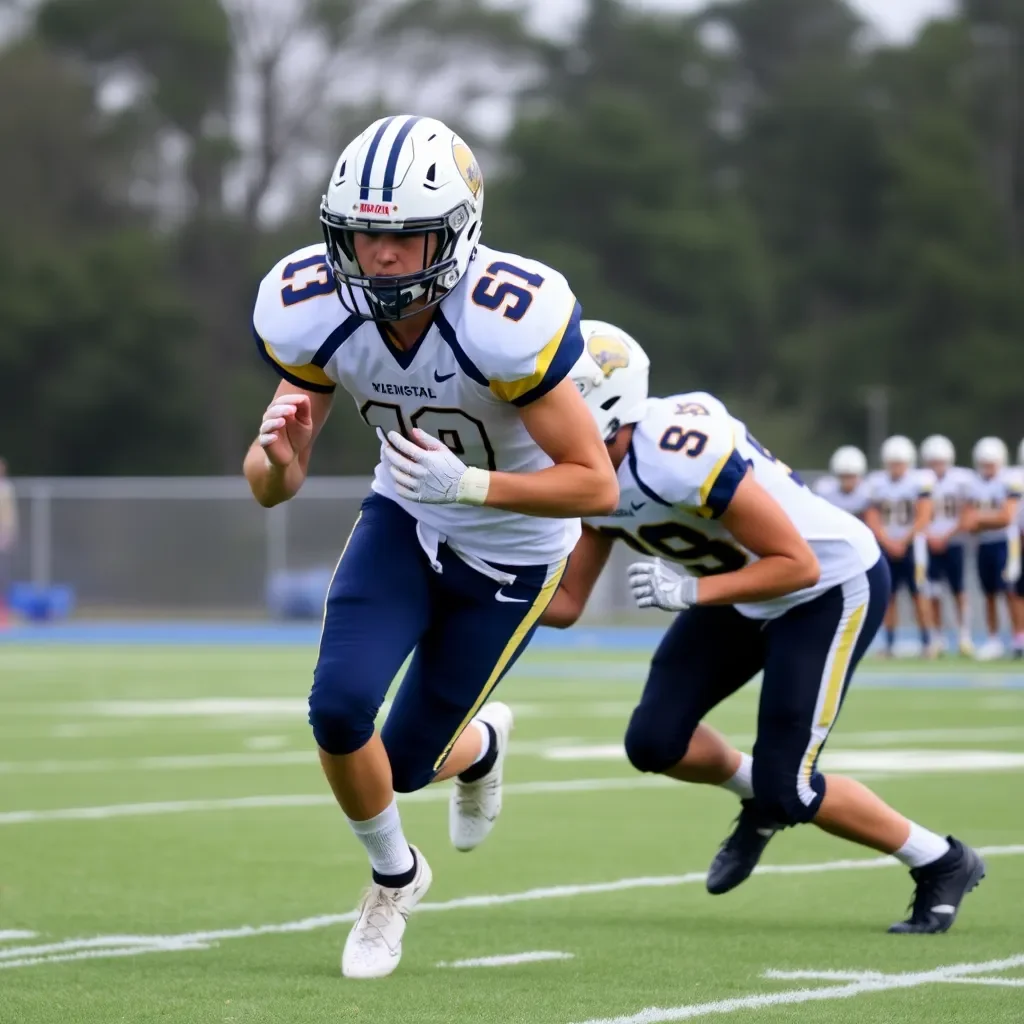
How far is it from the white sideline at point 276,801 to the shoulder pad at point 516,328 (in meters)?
3.10

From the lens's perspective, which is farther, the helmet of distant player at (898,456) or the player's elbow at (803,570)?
the helmet of distant player at (898,456)

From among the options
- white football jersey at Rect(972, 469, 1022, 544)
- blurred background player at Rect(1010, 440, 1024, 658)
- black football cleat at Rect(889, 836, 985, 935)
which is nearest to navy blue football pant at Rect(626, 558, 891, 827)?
black football cleat at Rect(889, 836, 985, 935)

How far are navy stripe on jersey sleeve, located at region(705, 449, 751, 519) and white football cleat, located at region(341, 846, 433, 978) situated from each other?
1.13 metres

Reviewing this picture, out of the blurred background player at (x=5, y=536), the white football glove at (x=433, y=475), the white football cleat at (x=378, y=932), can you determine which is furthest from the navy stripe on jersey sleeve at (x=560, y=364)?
the blurred background player at (x=5, y=536)

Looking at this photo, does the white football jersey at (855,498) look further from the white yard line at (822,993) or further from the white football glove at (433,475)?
the white football glove at (433,475)

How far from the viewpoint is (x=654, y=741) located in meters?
5.33

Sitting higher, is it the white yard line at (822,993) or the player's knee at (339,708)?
the player's knee at (339,708)

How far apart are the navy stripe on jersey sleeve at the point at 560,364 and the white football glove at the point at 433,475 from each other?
0.20 metres

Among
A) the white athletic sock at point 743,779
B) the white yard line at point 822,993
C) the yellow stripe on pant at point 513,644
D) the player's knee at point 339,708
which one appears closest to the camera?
the white yard line at point 822,993

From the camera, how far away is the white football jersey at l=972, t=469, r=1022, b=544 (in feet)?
53.7

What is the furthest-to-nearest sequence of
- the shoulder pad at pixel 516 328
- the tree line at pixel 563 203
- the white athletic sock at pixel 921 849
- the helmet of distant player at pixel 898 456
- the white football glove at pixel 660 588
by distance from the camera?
the tree line at pixel 563 203 → the helmet of distant player at pixel 898 456 → the white athletic sock at pixel 921 849 → the white football glove at pixel 660 588 → the shoulder pad at pixel 516 328

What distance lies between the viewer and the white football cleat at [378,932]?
177 inches

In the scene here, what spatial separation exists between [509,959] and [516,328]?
1.43 meters

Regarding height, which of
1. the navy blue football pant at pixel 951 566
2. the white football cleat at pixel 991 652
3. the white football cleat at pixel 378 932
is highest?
the white football cleat at pixel 378 932
